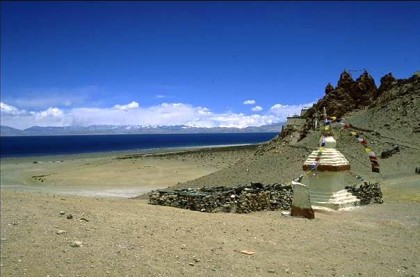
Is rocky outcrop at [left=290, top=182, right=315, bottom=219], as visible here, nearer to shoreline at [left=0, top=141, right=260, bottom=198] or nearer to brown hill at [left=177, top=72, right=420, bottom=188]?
brown hill at [left=177, top=72, right=420, bottom=188]

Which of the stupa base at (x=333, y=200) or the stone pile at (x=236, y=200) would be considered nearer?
the stone pile at (x=236, y=200)

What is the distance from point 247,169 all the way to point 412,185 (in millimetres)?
13031

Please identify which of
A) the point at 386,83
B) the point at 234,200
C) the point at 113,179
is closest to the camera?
the point at 234,200

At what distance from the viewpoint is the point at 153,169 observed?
5253 cm

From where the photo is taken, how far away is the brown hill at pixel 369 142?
29.4 m

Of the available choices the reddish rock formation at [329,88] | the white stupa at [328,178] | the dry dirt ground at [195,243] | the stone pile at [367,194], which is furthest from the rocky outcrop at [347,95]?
the dry dirt ground at [195,243]

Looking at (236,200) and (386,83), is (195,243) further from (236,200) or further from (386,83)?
(386,83)

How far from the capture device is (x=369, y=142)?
32.7m

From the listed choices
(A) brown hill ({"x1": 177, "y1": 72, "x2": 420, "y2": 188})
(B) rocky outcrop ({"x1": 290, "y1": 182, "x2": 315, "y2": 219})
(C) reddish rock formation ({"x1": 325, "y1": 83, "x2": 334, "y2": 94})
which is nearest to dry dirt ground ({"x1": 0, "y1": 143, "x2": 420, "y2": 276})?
(B) rocky outcrop ({"x1": 290, "y1": 182, "x2": 315, "y2": 219})

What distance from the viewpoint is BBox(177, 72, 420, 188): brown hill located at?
1159 inches

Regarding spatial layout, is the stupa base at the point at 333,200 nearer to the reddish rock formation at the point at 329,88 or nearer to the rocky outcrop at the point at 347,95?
the rocky outcrop at the point at 347,95

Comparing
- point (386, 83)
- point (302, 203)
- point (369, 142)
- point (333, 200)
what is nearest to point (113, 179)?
point (369, 142)

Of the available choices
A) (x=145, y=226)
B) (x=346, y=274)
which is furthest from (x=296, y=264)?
(x=145, y=226)

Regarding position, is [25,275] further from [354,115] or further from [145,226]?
[354,115]
